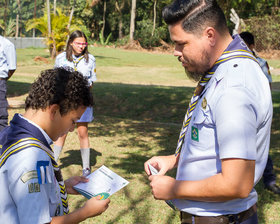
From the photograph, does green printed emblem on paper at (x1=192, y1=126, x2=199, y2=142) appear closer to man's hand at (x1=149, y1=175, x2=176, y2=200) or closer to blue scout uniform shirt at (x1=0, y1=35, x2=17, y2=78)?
man's hand at (x1=149, y1=175, x2=176, y2=200)

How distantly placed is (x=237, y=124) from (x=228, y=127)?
0.13 ft

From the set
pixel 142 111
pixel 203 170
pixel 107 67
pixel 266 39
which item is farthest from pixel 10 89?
pixel 266 39

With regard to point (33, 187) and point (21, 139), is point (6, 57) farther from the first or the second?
point (33, 187)

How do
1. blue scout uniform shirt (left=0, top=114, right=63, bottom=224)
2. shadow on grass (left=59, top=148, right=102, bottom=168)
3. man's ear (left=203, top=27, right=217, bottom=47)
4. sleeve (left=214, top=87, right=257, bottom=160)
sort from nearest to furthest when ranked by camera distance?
sleeve (left=214, top=87, right=257, bottom=160) → blue scout uniform shirt (left=0, top=114, right=63, bottom=224) → man's ear (left=203, top=27, right=217, bottom=47) → shadow on grass (left=59, top=148, right=102, bottom=168)

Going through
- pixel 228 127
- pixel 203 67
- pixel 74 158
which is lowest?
pixel 74 158

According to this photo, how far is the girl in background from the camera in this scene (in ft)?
19.4

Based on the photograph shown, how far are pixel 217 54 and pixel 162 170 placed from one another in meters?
0.81

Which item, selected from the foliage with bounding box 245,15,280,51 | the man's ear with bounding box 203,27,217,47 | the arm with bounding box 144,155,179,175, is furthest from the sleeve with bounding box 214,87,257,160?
the foliage with bounding box 245,15,280,51

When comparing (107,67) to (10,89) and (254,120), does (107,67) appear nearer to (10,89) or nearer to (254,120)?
(10,89)

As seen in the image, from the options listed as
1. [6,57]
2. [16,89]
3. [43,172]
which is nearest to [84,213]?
[43,172]

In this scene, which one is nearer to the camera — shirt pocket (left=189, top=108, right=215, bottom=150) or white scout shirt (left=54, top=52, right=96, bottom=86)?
shirt pocket (left=189, top=108, right=215, bottom=150)

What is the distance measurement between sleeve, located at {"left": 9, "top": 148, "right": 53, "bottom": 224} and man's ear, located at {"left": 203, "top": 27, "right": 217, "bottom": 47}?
981 mm

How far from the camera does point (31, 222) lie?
1837 millimetres

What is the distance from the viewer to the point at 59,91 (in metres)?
2.12
